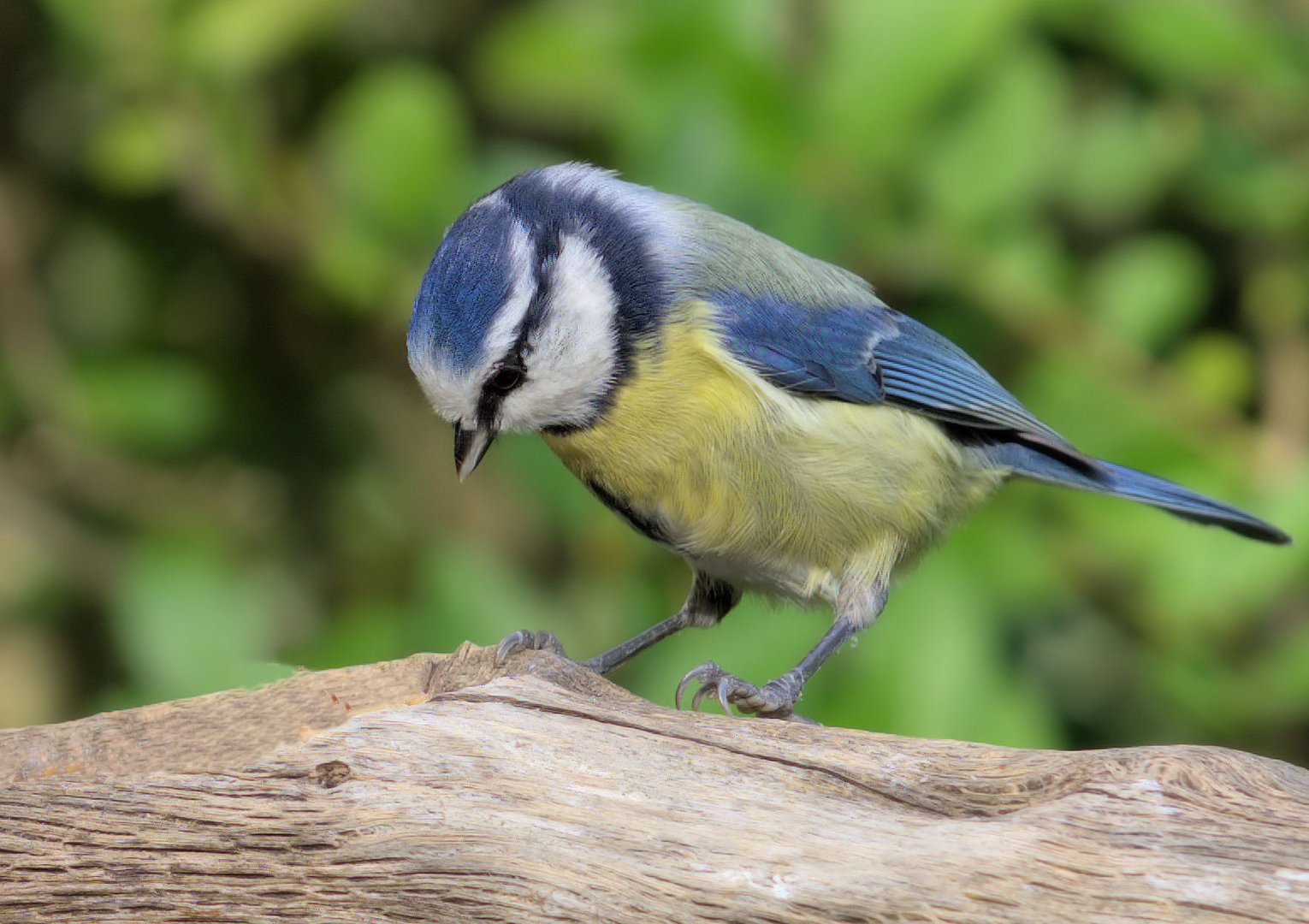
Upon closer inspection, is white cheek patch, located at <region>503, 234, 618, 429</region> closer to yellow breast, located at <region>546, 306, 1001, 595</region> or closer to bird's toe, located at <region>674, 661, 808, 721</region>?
yellow breast, located at <region>546, 306, 1001, 595</region>

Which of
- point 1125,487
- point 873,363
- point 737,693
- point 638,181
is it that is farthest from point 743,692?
point 638,181

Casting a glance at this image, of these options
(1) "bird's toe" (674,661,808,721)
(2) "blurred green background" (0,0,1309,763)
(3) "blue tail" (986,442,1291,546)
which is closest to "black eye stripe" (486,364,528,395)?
(1) "bird's toe" (674,661,808,721)

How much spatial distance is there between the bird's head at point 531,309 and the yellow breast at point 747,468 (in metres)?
0.07

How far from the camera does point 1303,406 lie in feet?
11.3

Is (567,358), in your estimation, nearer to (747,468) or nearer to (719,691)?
(747,468)

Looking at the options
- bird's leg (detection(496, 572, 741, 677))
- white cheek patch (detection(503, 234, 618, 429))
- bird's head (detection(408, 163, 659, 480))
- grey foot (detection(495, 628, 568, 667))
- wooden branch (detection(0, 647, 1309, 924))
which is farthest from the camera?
bird's leg (detection(496, 572, 741, 677))

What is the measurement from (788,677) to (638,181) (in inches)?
41.7

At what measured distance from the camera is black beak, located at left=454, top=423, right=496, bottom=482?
2229 millimetres

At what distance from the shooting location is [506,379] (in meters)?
2.19

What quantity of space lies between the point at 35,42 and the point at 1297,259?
3.07m

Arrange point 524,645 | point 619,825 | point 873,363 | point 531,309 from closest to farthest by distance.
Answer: point 619,825, point 524,645, point 531,309, point 873,363

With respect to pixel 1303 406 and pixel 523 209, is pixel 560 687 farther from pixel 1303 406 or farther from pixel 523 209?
pixel 1303 406

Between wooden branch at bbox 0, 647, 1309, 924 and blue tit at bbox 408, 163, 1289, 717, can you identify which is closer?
wooden branch at bbox 0, 647, 1309, 924

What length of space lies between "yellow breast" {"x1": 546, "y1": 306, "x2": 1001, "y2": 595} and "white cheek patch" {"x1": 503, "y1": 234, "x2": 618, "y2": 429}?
43mm
